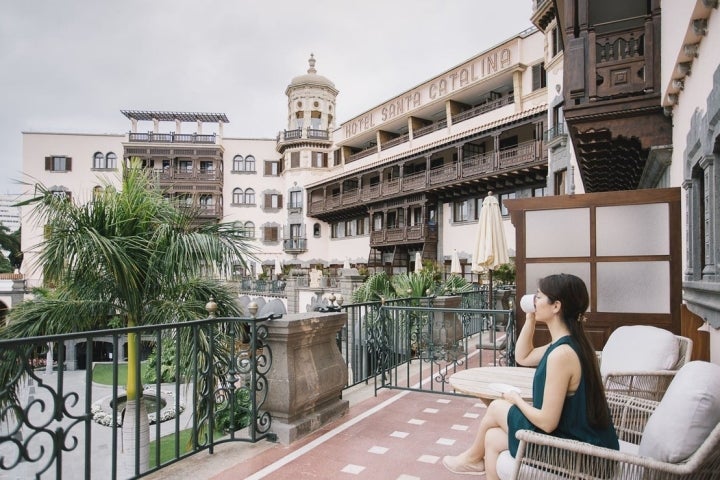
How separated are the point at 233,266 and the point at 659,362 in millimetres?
5915

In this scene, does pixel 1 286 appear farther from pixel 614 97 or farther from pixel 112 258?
pixel 614 97

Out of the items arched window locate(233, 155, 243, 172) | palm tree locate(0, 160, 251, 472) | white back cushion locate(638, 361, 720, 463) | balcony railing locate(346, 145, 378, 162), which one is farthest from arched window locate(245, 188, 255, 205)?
white back cushion locate(638, 361, 720, 463)

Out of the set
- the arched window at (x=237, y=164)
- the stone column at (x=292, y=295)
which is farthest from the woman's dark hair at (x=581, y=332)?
the arched window at (x=237, y=164)

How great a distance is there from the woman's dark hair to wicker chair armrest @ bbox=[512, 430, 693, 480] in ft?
0.73

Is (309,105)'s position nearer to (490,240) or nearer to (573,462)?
(490,240)

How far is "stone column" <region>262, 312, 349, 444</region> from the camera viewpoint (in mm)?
4320

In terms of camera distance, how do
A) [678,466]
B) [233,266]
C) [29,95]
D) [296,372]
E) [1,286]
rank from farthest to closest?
[29,95] → [1,286] → [233,266] → [296,372] → [678,466]

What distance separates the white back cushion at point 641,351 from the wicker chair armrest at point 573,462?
4.48 ft

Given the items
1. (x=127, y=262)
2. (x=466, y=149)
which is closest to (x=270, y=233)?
(x=466, y=149)

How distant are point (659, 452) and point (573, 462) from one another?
36 cm

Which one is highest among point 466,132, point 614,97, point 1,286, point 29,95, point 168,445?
point 29,95

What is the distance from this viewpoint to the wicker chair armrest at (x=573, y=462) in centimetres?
206

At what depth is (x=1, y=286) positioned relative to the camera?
34125mm

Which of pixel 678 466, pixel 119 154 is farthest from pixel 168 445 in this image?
pixel 119 154
